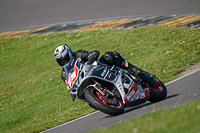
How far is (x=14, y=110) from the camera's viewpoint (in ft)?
37.2

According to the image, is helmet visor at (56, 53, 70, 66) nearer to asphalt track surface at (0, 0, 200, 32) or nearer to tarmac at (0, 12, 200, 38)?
tarmac at (0, 12, 200, 38)

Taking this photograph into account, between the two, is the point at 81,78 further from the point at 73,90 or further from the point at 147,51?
the point at 147,51

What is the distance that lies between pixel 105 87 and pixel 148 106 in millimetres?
1075

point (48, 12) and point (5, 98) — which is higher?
point (48, 12)

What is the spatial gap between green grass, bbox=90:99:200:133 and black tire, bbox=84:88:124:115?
62.6 inches

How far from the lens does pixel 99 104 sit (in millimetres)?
6129

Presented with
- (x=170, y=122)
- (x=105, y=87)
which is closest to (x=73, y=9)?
(x=105, y=87)

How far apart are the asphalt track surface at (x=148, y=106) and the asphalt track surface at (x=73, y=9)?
26.4 feet

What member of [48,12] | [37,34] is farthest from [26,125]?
[48,12]

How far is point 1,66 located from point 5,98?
15.3ft

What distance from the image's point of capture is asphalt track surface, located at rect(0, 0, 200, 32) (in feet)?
56.9

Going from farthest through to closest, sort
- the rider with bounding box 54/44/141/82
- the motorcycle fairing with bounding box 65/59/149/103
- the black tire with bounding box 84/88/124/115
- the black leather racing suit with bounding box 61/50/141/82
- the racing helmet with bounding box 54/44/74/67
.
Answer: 1. the racing helmet with bounding box 54/44/74/67
2. the rider with bounding box 54/44/141/82
3. the black leather racing suit with bounding box 61/50/141/82
4. the motorcycle fairing with bounding box 65/59/149/103
5. the black tire with bounding box 84/88/124/115

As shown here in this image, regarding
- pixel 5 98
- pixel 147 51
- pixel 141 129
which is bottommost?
pixel 5 98

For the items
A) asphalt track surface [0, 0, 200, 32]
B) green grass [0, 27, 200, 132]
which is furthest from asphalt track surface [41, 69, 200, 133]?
asphalt track surface [0, 0, 200, 32]
